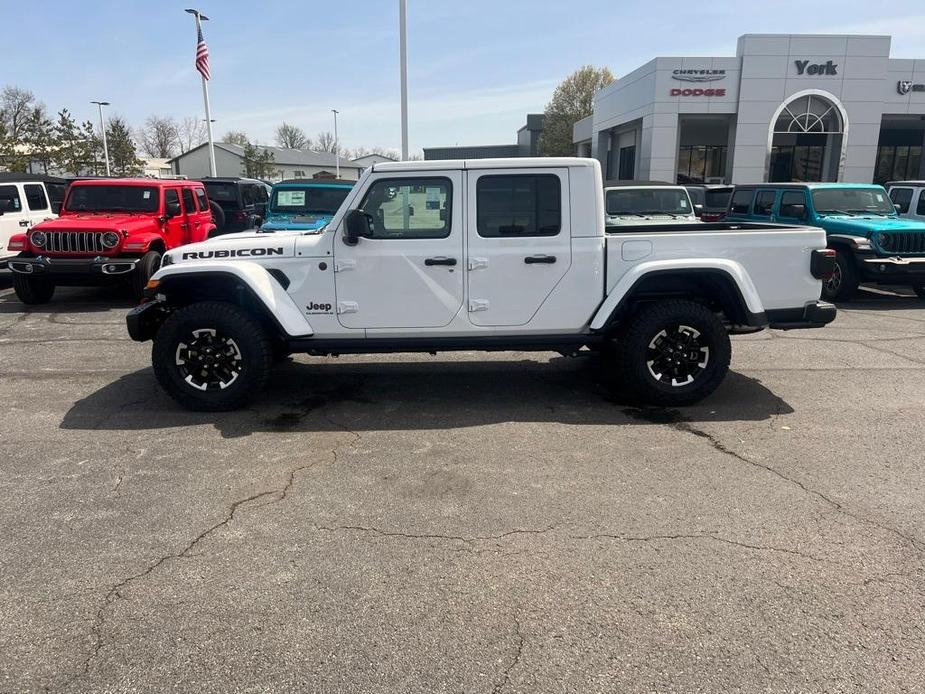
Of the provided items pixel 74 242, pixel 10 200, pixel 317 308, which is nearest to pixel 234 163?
pixel 10 200

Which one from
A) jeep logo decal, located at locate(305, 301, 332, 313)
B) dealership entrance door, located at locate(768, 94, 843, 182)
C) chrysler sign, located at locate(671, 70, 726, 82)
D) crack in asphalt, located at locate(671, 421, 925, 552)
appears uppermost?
chrysler sign, located at locate(671, 70, 726, 82)

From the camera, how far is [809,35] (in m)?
28.7

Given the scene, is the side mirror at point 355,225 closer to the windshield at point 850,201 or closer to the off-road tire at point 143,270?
the off-road tire at point 143,270

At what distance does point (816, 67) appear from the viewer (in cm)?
2886

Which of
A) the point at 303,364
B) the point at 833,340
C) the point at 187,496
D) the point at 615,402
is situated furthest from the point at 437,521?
the point at 833,340

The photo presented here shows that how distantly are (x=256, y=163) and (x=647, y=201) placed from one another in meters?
62.9

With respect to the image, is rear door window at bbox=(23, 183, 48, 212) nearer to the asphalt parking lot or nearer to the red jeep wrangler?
the red jeep wrangler

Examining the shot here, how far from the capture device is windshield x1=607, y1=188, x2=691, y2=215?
11258 millimetres

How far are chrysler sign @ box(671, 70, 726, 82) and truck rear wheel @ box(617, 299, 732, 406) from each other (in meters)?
28.5

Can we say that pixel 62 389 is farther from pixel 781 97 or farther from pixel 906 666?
pixel 781 97

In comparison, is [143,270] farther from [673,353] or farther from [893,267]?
[893,267]

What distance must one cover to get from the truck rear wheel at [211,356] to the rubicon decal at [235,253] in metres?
0.37

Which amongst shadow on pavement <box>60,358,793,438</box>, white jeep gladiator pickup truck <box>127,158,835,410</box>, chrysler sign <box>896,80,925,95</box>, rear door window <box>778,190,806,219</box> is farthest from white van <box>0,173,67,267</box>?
chrysler sign <box>896,80,925,95</box>

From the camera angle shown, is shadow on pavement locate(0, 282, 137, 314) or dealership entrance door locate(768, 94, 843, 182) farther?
dealership entrance door locate(768, 94, 843, 182)
